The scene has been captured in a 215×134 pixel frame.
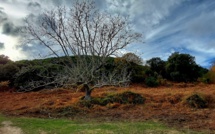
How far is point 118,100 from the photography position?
543 inches

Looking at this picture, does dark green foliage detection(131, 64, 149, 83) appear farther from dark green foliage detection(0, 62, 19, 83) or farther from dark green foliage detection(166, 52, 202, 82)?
dark green foliage detection(0, 62, 19, 83)

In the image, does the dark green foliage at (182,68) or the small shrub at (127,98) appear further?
the dark green foliage at (182,68)

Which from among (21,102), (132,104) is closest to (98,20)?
(132,104)

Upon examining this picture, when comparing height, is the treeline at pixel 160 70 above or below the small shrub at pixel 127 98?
above

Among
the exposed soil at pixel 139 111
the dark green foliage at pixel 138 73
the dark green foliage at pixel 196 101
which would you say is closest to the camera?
the exposed soil at pixel 139 111

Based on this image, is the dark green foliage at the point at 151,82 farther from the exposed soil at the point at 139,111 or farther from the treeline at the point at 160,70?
the exposed soil at the point at 139,111

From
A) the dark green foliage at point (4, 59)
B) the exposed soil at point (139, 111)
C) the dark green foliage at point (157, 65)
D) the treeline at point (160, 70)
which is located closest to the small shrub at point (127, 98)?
the exposed soil at point (139, 111)

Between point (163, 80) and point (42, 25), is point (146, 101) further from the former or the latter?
point (163, 80)

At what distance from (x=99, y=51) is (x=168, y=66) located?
34.4ft

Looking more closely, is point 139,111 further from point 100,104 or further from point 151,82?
point 151,82

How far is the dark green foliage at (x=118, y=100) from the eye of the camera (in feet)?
44.4

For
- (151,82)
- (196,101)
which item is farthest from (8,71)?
(196,101)

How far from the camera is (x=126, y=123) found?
9.76 metres

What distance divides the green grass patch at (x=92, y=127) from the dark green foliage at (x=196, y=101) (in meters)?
3.46
